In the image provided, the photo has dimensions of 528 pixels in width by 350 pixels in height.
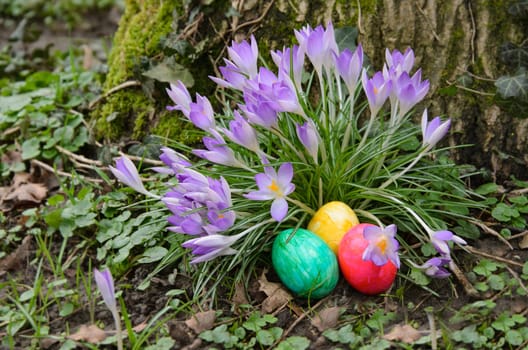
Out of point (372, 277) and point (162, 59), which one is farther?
point (162, 59)

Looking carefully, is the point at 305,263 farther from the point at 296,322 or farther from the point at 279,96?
the point at 279,96

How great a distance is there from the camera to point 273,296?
248 centimetres

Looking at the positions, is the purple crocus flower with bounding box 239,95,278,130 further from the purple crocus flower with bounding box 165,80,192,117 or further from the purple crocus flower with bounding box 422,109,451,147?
the purple crocus flower with bounding box 422,109,451,147

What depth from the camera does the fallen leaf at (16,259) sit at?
291cm

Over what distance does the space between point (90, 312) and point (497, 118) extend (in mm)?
1766

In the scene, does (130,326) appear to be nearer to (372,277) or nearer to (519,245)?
(372,277)

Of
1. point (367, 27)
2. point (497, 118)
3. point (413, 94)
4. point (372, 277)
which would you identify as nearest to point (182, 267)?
point (372, 277)

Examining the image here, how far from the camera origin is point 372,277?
241cm

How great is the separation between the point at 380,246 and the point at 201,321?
2.07ft

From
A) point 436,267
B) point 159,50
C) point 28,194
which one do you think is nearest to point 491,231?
point 436,267

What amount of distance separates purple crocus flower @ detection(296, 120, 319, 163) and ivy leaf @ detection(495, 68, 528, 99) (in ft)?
2.91

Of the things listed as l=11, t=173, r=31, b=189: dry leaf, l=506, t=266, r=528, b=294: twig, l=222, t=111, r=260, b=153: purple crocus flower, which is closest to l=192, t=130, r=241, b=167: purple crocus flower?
l=222, t=111, r=260, b=153: purple crocus flower

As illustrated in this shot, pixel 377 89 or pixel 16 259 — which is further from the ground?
pixel 377 89

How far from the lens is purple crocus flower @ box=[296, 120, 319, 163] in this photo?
2396mm
